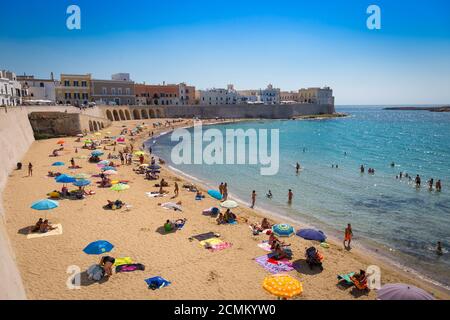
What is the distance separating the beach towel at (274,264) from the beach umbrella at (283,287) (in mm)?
2452

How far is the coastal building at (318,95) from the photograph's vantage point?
412 feet

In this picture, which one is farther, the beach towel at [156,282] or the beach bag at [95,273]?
the beach bag at [95,273]

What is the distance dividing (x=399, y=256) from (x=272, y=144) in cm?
3919

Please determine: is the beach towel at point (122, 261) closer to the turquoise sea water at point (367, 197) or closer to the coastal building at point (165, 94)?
the turquoise sea water at point (367, 197)

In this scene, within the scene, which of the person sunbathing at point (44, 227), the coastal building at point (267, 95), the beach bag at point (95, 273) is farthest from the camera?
the coastal building at point (267, 95)

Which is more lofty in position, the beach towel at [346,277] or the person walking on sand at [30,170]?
the person walking on sand at [30,170]

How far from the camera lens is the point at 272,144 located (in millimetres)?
52812

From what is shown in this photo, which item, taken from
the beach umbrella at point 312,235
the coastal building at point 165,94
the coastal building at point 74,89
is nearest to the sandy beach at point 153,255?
the beach umbrella at point 312,235

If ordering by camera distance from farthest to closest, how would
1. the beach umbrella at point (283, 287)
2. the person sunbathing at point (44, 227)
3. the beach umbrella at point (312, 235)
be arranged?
the person sunbathing at point (44, 227), the beach umbrella at point (312, 235), the beach umbrella at point (283, 287)

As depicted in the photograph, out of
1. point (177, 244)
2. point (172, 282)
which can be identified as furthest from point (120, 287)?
point (177, 244)

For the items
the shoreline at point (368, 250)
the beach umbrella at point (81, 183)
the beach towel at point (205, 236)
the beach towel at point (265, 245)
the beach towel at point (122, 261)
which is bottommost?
the shoreline at point (368, 250)

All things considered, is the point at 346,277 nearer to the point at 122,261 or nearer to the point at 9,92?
the point at 122,261

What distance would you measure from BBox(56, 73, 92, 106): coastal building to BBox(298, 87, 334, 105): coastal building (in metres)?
86.1
